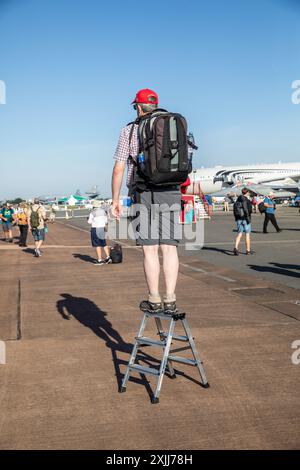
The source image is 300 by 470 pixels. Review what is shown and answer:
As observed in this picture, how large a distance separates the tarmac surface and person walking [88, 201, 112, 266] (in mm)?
4451

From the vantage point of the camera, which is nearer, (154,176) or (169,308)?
(154,176)

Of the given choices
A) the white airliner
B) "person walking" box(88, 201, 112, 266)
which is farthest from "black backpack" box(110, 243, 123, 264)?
the white airliner

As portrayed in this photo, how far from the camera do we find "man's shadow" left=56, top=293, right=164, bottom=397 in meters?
5.03

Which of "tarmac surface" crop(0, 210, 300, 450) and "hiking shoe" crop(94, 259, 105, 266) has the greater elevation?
"tarmac surface" crop(0, 210, 300, 450)

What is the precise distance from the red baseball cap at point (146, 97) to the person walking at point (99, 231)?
1016 cm

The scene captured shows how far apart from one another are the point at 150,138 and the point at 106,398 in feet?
6.63

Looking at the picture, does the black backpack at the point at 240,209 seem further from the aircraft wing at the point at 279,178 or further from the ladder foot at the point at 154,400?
the aircraft wing at the point at 279,178

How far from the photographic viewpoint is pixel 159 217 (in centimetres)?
432

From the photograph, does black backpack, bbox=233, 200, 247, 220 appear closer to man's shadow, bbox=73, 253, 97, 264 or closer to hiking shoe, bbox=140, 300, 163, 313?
man's shadow, bbox=73, 253, 97, 264

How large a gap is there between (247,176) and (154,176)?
66.3 meters

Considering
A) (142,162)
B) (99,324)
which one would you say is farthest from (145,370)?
(99,324)

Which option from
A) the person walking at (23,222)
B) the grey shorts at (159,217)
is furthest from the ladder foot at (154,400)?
the person walking at (23,222)

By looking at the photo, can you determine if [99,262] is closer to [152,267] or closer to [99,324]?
[99,324]
